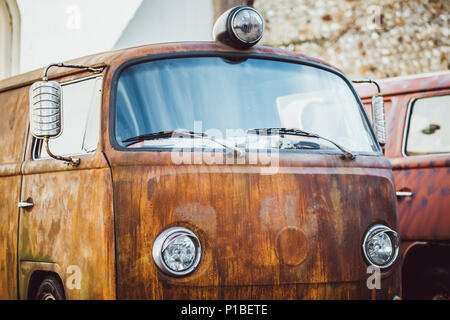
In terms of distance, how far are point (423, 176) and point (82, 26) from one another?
5.80m

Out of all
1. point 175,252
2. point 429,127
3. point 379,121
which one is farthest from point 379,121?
point 175,252

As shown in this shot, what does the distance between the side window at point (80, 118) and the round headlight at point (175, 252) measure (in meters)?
0.66

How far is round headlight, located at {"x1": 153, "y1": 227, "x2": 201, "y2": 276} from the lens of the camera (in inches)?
131

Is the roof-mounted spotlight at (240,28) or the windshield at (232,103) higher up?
the roof-mounted spotlight at (240,28)

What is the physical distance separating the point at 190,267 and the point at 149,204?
0.36m

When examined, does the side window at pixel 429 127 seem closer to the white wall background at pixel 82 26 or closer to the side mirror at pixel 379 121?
the side mirror at pixel 379 121

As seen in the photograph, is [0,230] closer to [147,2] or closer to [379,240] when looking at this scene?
[379,240]

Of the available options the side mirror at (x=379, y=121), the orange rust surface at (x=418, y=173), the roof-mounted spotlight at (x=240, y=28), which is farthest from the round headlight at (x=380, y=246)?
the orange rust surface at (x=418, y=173)

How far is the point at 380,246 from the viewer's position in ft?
12.6

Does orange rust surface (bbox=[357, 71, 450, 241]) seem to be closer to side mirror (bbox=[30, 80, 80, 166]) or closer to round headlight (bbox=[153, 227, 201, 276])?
round headlight (bbox=[153, 227, 201, 276])

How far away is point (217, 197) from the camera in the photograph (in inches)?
137

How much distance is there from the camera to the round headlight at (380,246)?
12.5 ft
